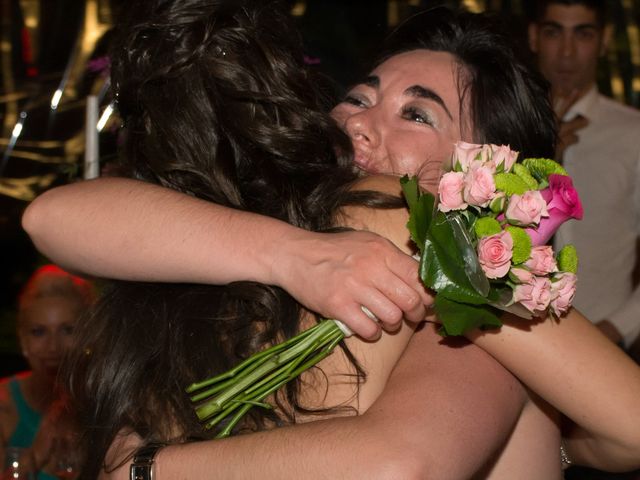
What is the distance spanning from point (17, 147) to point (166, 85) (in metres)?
2.97

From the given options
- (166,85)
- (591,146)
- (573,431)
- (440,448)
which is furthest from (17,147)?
(440,448)

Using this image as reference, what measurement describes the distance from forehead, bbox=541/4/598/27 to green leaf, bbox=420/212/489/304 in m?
3.00

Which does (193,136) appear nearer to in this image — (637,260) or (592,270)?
(592,270)

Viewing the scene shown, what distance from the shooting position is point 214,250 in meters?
1.76

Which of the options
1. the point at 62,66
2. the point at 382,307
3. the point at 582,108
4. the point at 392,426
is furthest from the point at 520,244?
the point at 62,66

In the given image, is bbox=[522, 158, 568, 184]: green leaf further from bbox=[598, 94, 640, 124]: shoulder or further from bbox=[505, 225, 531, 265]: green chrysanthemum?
bbox=[598, 94, 640, 124]: shoulder

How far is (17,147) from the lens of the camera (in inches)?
189

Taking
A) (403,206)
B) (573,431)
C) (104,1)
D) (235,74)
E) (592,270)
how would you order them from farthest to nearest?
(104,1) < (592,270) < (573,431) < (235,74) < (403,206)

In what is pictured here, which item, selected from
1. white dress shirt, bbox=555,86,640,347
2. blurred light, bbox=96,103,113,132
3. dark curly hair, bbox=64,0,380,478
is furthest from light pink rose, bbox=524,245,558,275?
white dress shirt, bbox=555,86,640,347

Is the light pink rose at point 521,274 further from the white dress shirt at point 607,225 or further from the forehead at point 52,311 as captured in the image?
the white dress shirt at point 607,225

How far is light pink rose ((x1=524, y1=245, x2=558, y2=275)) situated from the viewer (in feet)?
5.63

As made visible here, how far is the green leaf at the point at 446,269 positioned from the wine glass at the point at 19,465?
1.22 metres

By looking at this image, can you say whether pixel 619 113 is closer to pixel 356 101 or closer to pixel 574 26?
pixel 574 26

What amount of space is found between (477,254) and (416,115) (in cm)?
71
